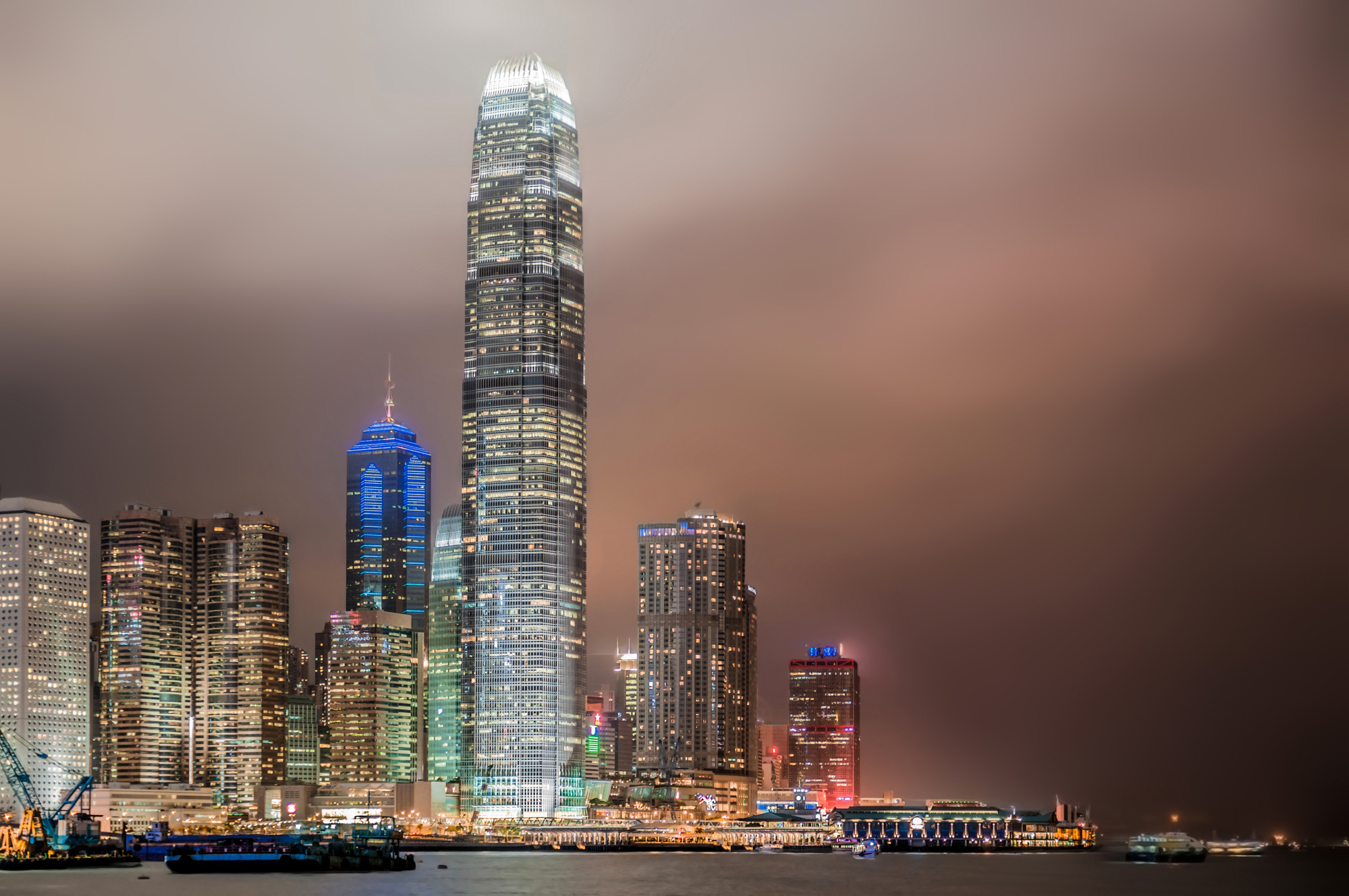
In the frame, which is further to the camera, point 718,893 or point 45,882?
point 45,882

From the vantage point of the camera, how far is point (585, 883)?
192 meters

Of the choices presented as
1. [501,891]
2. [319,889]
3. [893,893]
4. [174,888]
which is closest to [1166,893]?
[893,893]

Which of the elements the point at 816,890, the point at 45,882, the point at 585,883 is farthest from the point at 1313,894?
the point at 45,882

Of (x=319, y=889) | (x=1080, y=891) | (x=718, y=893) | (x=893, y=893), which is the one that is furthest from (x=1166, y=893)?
(x=319, y=889)

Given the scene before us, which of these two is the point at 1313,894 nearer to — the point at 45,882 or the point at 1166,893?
the point at 1166,893

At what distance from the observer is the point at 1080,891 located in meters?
195

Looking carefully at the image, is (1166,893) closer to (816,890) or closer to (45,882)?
(816,890)

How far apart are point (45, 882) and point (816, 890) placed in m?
77.5

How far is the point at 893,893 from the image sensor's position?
Answer: 186875mm

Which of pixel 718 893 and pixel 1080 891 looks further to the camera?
pixel 1080 891

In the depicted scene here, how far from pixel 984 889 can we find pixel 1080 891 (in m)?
9.50

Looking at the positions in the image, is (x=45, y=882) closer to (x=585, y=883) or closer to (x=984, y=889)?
(x=585, y=883)

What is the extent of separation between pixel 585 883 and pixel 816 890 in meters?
22.6

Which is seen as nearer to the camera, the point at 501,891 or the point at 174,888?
the point at 501,891
